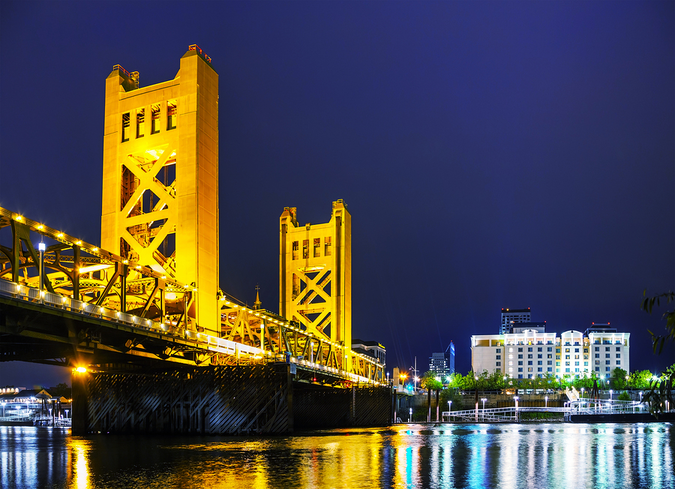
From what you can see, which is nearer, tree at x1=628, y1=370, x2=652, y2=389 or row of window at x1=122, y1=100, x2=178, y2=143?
row of window at x1=122, y1=100, x2=178, y2=143

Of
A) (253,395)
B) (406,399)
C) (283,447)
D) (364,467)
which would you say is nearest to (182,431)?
(253,395)

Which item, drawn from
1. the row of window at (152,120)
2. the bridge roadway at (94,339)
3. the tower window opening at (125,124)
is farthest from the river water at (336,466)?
the tower window opening at (125,124)

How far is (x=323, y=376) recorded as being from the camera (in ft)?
225

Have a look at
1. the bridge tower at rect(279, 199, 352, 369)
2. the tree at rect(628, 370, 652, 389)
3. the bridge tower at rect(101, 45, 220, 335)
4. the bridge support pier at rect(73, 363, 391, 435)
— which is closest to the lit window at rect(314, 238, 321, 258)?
the bridge tower at rect(279, 199, 352, 369)

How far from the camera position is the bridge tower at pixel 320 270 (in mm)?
88812

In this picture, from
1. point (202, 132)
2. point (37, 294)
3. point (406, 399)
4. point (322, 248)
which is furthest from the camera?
point (406, 399)

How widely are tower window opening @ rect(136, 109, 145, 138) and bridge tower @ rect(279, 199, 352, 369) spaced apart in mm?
39260

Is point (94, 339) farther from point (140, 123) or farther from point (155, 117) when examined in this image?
point (140, 123)

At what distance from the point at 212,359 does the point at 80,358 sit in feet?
39.0

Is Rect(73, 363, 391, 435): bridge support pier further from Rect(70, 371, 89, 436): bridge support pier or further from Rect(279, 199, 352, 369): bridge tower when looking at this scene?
Rect(279, 199, 352, 369): bridge tower

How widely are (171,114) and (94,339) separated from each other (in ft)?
74.0

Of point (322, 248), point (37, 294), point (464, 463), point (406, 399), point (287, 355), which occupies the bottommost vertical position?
point (406, 399)

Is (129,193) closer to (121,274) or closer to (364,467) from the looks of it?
(121,274)

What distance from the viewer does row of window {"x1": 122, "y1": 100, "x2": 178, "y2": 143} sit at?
53.7 metres
